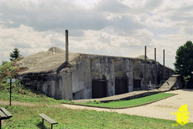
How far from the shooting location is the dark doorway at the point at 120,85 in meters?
24.9

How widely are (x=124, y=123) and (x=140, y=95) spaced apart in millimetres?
11301

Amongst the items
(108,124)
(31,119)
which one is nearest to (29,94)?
(31,119)

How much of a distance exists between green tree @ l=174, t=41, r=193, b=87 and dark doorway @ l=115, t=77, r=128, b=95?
9166 mm

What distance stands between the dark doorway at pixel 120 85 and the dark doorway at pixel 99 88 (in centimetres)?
321

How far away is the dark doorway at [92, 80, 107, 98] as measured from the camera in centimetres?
2127

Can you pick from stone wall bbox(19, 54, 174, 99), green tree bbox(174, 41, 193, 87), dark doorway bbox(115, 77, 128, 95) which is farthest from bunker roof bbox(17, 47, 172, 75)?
green tree bbox(174, 41, 193, 87)

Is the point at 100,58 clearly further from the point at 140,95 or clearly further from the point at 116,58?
the point at 140,95

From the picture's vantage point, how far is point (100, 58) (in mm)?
21328

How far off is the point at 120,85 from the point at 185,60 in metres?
10.6

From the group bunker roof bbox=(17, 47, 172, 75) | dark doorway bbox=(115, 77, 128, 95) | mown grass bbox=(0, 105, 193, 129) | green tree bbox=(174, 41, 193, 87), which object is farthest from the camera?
green tree bbox=(174, 41, 193, 87)

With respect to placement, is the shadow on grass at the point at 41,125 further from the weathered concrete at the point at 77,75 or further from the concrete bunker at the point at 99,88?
the concrete bunker at the point at 99,88

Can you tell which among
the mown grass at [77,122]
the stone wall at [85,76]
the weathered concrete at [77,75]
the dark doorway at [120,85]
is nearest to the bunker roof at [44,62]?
the weathered concrete at [77,75]

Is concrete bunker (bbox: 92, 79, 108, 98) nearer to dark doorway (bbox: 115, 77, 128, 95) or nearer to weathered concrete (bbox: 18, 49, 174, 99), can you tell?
weathered concrete (bbox: 18, 49, 174, 99)

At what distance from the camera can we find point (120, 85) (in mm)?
25203
